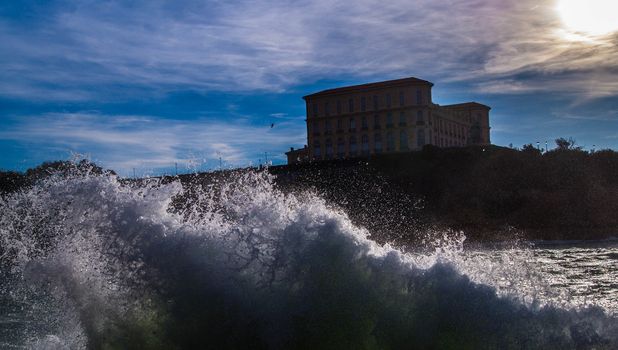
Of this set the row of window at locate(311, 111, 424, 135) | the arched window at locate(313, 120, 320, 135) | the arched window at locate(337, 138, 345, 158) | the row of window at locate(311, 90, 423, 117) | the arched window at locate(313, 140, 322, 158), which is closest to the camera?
the row of window at locate(311, 111, 424, 135)

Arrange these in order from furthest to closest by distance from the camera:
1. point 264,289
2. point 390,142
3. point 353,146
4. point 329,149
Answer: point 329,149 < point 353,146 < point 390,142 < point 264,289

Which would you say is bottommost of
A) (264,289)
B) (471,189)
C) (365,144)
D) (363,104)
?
(264,289)

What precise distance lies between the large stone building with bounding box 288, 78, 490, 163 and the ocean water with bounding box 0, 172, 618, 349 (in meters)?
81.4

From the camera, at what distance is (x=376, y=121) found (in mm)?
98125

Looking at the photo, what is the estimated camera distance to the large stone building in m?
94.8

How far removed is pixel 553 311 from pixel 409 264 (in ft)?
7.31

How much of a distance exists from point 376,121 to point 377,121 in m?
0.19

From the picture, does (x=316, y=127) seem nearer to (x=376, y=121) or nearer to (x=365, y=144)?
(x=365, y=144)

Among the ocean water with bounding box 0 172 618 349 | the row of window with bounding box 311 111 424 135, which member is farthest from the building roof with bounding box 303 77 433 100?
the ocean water with bounding box 0 172 618 349

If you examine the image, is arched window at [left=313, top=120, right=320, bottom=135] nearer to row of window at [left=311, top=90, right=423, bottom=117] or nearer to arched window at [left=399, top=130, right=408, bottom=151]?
row of window at [left=311, top=90, right=423, bottom=117]

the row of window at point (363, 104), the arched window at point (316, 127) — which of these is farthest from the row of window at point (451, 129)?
the arched window at point (316, 127)

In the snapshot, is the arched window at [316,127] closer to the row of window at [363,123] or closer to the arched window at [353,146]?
the row of window at [363,123]

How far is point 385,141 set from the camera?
319 feet

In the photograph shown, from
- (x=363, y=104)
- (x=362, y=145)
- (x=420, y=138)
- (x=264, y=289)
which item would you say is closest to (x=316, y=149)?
(x=362, y=145)
